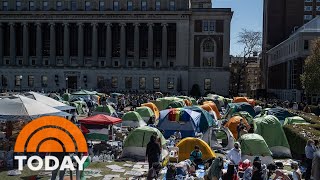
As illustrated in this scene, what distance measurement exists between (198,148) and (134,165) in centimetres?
308

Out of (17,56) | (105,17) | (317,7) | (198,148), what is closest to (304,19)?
(317,7)

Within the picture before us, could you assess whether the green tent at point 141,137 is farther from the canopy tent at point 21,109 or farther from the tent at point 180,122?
the tent at point 180,122

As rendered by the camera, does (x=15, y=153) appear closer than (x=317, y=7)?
Yes

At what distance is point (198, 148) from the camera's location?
18.6 m

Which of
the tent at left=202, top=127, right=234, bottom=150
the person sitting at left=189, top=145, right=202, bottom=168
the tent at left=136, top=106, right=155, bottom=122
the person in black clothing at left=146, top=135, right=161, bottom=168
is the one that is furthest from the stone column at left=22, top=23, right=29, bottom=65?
the person in black clothing at left=146, top=135, right=161, bottom=168

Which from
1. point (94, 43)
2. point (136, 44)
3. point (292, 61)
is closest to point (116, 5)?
point (94, 43)

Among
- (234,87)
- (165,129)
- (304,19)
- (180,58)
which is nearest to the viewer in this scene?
(165,129)

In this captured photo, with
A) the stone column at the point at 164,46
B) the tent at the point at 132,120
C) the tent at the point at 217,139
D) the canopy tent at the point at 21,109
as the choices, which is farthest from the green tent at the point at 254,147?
the stone column at the point at 164,46

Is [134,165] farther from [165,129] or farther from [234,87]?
[234,87]

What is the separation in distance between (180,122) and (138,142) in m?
4.96

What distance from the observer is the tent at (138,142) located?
21.2 metres

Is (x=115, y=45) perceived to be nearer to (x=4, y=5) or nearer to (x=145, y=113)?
(x=4, y=5)

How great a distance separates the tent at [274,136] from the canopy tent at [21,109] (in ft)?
34.4

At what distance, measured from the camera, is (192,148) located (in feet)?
64.7
